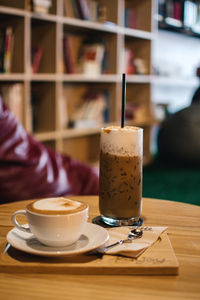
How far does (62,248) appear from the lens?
2.59ft

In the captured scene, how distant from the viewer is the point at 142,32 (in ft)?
12.9

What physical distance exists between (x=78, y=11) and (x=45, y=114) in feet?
2.68

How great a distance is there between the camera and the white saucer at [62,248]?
0.76m

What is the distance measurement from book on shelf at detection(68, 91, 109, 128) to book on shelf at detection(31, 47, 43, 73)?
62 centimetres

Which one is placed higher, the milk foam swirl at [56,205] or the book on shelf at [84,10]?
the book on shelf at [84,10]

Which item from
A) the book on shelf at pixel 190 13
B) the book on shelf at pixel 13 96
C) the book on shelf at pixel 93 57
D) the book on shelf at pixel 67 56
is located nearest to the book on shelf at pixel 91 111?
the book on shelf at pixel 93 57

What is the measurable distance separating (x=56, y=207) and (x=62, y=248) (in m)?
0.07

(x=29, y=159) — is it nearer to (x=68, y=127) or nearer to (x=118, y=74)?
(x=68, y=127)

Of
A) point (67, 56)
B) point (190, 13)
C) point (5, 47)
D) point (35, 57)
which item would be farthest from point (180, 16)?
point (5, 47)

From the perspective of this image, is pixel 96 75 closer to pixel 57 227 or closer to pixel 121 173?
pixel 121 173

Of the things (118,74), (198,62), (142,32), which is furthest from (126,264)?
(198,62)

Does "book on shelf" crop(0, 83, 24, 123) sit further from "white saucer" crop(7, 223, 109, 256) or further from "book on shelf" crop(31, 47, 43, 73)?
"white saucer" crop(7, 223, 109, 256)

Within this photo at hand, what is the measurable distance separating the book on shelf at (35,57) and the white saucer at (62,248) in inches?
87.9

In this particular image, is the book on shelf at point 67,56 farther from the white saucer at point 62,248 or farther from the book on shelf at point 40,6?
the white saucer at point 62,248
